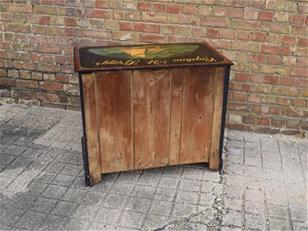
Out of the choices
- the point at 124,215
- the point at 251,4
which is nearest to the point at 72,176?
the point at 124,215

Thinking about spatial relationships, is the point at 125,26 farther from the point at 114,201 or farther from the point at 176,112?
the point at 114,201

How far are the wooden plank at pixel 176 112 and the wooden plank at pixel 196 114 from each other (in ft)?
0.10

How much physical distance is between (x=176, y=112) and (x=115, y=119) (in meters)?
0.48

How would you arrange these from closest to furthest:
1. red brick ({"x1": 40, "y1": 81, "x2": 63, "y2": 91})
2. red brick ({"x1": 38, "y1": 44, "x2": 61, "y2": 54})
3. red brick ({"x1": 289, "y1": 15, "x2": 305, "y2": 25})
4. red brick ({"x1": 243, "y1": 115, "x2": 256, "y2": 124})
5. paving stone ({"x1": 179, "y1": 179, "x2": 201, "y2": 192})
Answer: paving stone ({"x1": 179, "y1": 179, "x2": 201, "y2": 192}), red brick ({"x1": 289, "y1": 15, "x2": 305, "y2": 25}), red brick ({"x1": 243, "y1": 115, "x2": 256, "y2": 124}), red brick ({"x1": 38, "y1": 44, "x2": 61, "y2": 54}), red brick ({"x1": 40, "y1": 81, "x2": 63, "y2": 91})

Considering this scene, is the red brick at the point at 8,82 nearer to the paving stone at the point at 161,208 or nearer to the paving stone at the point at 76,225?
the paving stone at the point at 76,225

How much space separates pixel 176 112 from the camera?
308 centimetres

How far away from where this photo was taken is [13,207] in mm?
2842

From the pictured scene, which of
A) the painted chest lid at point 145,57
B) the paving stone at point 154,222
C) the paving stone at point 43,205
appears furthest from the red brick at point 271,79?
the paving stone at point 43,205

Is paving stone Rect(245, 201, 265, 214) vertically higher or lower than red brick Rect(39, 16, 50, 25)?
lower

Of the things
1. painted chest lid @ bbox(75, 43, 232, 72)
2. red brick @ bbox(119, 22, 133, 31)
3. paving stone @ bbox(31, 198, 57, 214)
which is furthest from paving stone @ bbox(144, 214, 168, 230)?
red brick @ bbox(119, 22, 133, 31)

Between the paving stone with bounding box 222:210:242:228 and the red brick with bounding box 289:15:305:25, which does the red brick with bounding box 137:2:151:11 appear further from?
the paving stone with bounding box 222:210:242:228

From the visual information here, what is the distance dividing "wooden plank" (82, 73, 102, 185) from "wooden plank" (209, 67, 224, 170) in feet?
3.04

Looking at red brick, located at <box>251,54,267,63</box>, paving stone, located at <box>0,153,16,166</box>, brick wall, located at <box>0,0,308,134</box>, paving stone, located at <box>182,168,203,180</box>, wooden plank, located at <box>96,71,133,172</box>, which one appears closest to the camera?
wooden plank, located at <box>96,71,133,172</box>

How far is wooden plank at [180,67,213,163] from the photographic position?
299 centimetres
